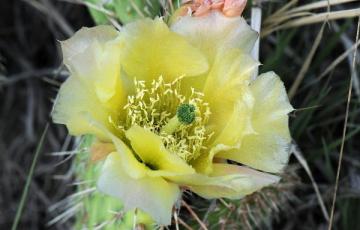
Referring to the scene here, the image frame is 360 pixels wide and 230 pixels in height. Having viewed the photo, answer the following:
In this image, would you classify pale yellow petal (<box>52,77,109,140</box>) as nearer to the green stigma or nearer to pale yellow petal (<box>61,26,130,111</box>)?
pale yellow petal (<box>61,26,130,111</box>)

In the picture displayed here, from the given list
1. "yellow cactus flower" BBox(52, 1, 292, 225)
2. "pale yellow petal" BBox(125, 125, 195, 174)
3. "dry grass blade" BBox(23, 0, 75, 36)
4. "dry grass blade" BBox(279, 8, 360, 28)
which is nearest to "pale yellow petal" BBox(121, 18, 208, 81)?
"yellow cactus flower" BBox(52, 1, 292, 225)

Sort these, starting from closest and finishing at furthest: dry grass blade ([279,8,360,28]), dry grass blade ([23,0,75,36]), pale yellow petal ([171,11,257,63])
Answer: pale yellow petal ([171,11,257,63]) < dry grass blade ([279,8,360,28]) < dry grass blade ([23,0,75,36])

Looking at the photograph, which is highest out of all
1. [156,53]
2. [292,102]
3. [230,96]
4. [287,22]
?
[156,53]

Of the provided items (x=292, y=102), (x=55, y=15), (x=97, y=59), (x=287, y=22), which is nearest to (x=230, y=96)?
(x=97, y=59)

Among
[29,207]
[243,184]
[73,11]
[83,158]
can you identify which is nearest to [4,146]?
[29,207]

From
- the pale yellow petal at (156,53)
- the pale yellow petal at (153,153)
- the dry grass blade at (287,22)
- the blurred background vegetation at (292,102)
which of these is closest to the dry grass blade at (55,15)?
the blurred background vegetation at (292,102)

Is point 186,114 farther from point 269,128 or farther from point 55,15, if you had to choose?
point 55,15
